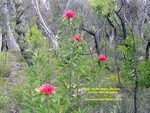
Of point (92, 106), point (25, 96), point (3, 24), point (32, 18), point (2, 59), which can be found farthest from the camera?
point (32, 18)

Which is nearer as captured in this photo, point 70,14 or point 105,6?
point 70,14

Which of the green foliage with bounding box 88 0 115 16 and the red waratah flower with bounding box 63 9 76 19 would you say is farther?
the green foliage with bounding box 88 0 115 16

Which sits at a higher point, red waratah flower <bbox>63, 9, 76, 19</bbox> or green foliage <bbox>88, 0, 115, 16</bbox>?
green foliage <bbox>88, 0, 115, 16</bbox>

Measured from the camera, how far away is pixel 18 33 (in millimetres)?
18719

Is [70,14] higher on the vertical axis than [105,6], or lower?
lower

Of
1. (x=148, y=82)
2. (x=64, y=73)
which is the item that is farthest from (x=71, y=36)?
(x=148, y=82)

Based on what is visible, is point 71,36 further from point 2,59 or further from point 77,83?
point 2,59

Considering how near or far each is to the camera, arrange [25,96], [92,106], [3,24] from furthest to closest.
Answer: [3,24]
[92,106]
[25,96]

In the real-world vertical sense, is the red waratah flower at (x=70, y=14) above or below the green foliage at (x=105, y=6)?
below

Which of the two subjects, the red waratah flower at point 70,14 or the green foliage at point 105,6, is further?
the green foliage at point 105,6

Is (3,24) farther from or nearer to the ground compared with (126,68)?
farther from the ground

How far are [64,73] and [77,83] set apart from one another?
251mm

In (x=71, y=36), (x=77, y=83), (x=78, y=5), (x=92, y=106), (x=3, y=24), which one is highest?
(x=78, y=5)

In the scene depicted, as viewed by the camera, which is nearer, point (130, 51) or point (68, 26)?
point (68, 26)
